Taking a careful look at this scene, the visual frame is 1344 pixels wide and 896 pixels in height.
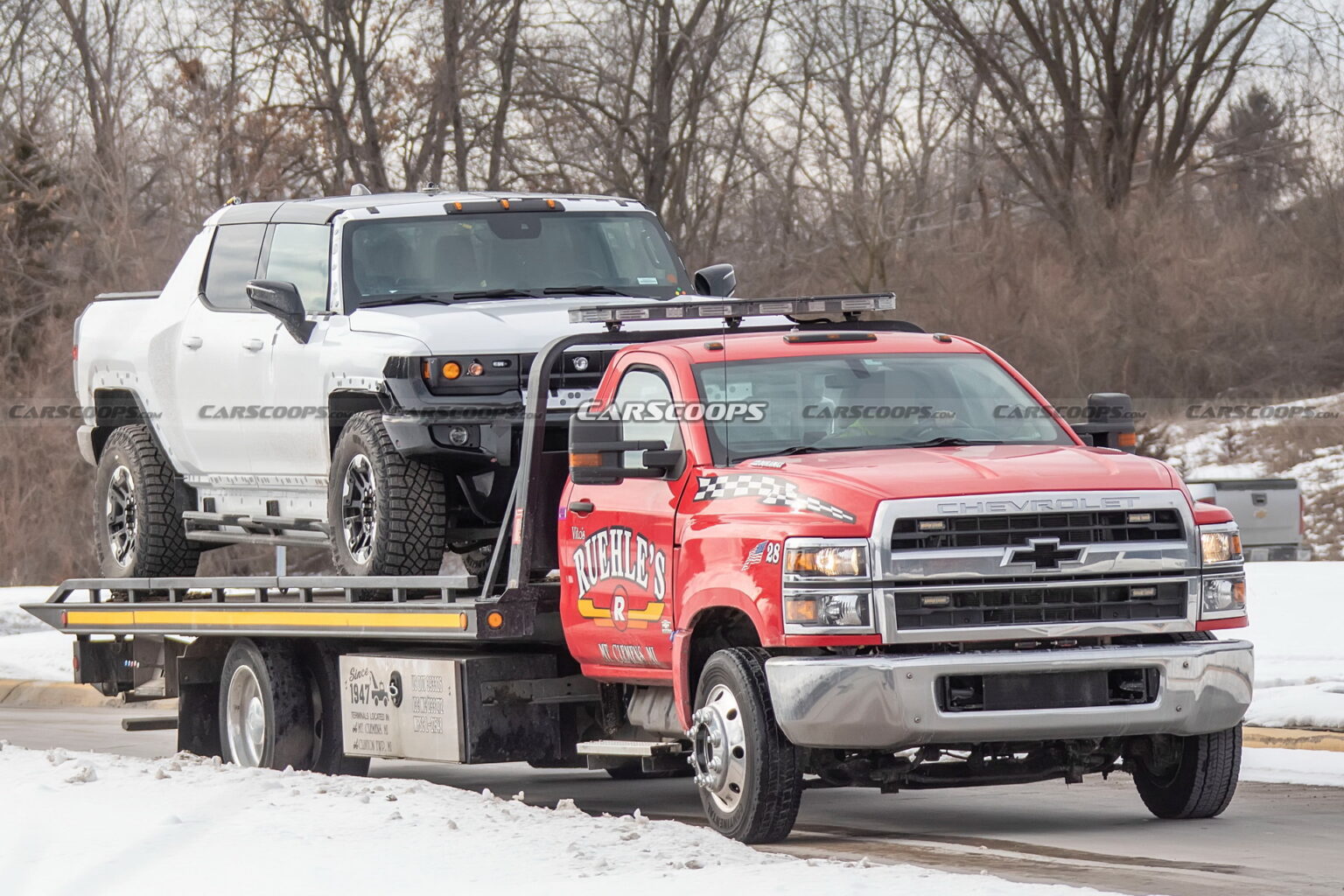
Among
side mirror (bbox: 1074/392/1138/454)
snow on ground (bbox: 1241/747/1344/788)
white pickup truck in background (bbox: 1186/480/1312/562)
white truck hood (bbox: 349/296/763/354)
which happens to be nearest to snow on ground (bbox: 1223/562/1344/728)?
snow on ground (bbox: 1241/747/1344/788)

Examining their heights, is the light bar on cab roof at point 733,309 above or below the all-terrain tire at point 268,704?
above

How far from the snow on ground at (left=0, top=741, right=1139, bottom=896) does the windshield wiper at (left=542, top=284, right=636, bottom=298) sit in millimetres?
3286

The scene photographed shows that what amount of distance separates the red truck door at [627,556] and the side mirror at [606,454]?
7cm

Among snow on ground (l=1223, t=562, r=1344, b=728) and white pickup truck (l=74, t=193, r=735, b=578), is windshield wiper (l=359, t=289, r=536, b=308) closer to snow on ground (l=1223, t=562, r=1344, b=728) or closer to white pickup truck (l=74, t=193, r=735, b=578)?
white pickup truck (l=74, t=193, r=735, b=578)

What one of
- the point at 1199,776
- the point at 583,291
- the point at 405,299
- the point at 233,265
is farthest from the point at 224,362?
the point at 1199,776

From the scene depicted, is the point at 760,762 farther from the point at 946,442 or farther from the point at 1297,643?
the point at 1297,643

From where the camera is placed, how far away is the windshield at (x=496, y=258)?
11.3 metres

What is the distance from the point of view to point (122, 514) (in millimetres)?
13086

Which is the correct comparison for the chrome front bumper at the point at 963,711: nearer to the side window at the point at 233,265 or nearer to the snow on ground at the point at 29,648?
the side window at the point at 233,265

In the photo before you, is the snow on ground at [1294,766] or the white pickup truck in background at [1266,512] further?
the white pickup truck in background at [1266,512]

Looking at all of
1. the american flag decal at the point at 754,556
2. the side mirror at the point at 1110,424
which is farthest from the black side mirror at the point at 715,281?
the american flag decal at the point at 754,556

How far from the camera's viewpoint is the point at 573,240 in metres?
11.9

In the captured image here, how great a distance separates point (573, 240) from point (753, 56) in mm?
26576

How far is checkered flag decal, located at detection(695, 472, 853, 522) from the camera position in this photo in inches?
310
